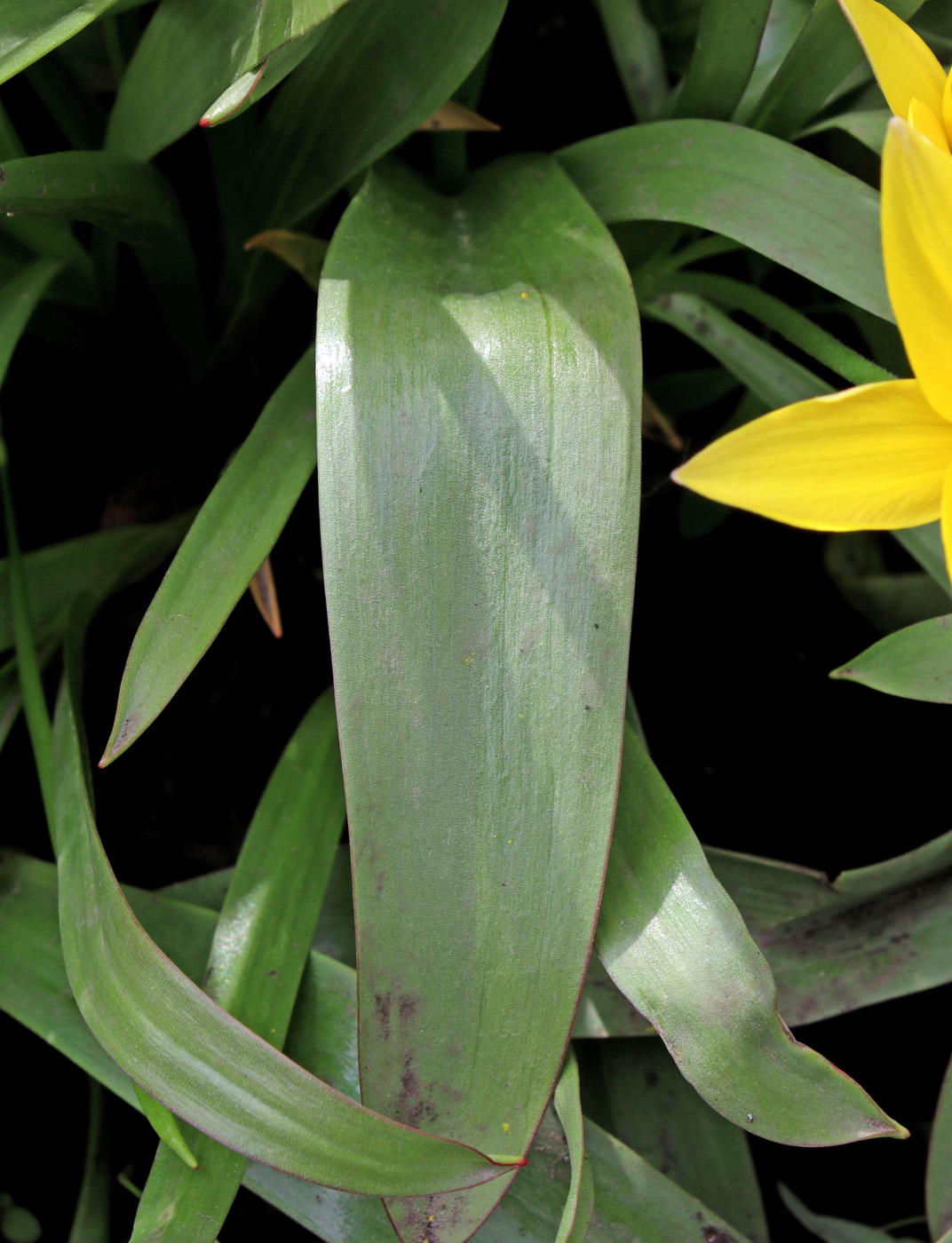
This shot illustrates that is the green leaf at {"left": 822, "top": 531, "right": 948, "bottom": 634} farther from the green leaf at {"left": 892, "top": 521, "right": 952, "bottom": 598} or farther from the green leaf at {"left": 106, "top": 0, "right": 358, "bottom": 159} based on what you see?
the green leaf at {"left": 106, "top": 0, "right": 358, "bottom": 159}

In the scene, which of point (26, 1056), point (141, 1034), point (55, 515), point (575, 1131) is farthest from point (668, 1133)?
point (55, 515)

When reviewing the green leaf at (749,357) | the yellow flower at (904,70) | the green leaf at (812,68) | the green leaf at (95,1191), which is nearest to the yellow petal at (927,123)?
Result: the yellow flower at (904,70)

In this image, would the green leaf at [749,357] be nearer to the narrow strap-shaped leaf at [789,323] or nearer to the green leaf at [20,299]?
the narrow strap-shaped leaf at [789,323]

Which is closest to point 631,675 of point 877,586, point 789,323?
point 877,586

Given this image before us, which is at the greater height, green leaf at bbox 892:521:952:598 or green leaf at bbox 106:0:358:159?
green leaf at bbox 106:0:358:159

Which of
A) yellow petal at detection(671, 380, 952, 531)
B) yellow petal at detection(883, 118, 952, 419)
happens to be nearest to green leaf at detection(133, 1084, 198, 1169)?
yellow petal at detection(671, 380, 952, 531)

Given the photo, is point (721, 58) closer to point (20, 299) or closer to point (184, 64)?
point (184, 64)
